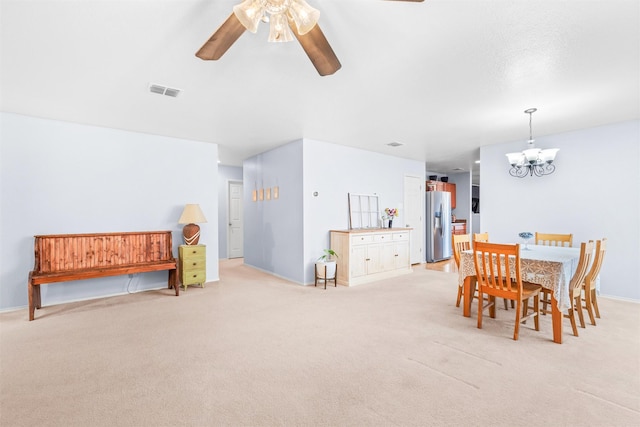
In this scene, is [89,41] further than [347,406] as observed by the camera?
Yes

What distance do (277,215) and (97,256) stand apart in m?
2.86

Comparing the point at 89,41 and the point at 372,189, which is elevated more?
the point at 89,41

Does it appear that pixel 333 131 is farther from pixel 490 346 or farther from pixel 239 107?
pixel 490 346

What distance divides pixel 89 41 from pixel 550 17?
3.25 metres

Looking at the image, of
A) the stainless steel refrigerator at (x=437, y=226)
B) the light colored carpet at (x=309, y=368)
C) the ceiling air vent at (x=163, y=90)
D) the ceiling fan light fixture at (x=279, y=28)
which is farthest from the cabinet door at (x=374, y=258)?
the ceiling fan light fixture at (x=279, y=28)

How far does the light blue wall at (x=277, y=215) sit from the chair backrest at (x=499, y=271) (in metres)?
2.87

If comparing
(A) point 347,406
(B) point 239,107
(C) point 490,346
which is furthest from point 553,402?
(B) point 239,107

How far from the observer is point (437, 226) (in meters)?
7.71

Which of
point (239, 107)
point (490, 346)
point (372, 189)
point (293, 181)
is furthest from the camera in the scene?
point (372, 189)

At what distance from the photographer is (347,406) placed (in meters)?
1.91

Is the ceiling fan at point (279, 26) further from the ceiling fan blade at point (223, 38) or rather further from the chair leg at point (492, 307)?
the chair leg at point (492, 307)

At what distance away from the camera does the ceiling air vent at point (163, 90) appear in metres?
3.05

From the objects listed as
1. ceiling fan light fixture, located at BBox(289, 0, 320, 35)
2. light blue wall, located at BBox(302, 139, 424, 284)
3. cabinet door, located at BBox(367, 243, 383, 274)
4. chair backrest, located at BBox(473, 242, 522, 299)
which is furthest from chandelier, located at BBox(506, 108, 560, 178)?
ceiling fan light fixture, located at BBox(289, 0, 320, 35)

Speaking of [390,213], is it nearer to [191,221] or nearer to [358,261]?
[358,261]
